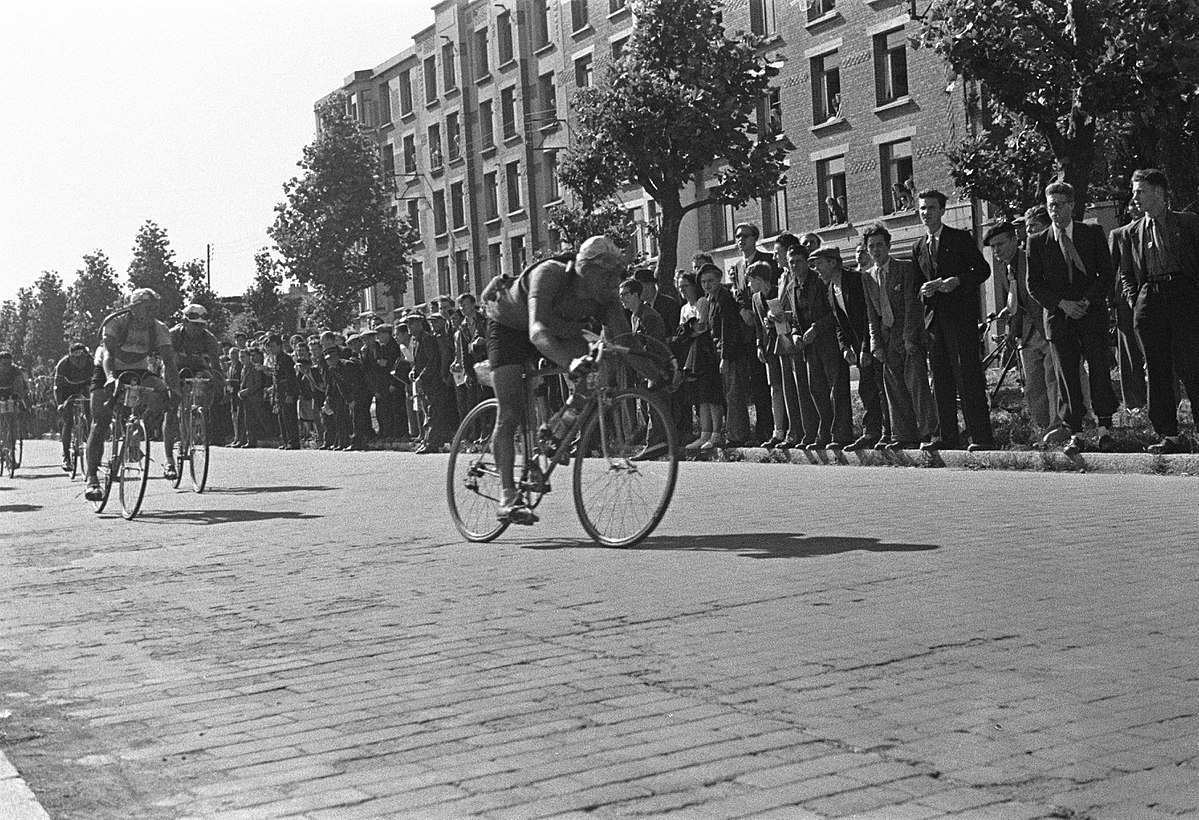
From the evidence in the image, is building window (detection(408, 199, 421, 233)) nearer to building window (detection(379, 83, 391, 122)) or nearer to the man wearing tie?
building window (detection(379, 83, 391, 122))

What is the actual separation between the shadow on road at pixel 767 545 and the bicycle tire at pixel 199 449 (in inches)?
256

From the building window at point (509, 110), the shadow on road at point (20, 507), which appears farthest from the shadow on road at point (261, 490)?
the building window at point (509, 110)

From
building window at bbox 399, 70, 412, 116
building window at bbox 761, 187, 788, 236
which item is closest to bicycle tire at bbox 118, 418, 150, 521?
building window at bbox 761, 187, 788, 236

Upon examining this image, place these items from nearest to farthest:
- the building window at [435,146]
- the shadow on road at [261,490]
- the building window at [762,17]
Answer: the shadow on road at [261,490], the building window at [762,17], the building window at [435,146]

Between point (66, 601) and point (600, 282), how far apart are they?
3.25 metres

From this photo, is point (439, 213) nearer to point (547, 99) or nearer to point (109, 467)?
point (547, 99)

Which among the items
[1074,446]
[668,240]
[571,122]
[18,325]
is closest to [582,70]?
[571,122]

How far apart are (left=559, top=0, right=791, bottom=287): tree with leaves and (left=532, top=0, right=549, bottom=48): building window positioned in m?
26.6

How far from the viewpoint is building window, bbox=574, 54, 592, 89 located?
59.5 metres

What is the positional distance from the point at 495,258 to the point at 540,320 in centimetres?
6135

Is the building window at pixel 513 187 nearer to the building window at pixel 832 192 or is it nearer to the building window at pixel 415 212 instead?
the building window at pixel 415 212

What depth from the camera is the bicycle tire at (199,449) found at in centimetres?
1504

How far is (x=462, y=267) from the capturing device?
7250 cm

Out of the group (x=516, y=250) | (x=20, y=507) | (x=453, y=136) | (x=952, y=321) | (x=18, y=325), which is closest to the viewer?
(x=952, y=321)
